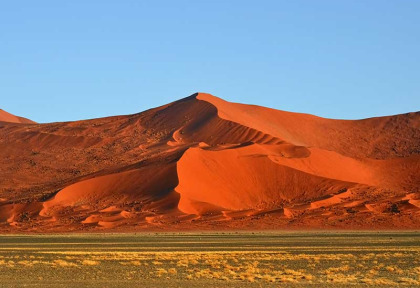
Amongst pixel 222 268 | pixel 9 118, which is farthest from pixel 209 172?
pixel 9 118

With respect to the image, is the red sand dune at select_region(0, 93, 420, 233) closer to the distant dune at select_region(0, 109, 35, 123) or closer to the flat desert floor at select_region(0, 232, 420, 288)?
the flat desert floor at select_region(0, 232, 420, 288)

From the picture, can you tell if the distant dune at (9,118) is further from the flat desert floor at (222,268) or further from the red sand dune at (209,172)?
the flat desert floor at (222,268)

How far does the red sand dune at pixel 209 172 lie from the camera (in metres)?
85.2

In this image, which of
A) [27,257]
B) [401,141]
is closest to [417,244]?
[27,257]

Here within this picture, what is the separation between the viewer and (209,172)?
317 feet

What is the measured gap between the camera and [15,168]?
113375mm

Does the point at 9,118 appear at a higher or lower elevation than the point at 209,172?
higher

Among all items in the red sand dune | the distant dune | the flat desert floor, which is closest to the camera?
the flat desert floor

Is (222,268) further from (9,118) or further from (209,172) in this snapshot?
(9,118)

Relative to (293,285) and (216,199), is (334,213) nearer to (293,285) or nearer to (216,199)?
(216,199)

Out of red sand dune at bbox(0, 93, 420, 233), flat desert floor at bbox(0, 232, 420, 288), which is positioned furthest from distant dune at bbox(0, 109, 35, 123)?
flat desert floor at bbox(0, 232, 420, 288)

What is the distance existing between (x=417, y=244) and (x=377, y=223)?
29.3 m

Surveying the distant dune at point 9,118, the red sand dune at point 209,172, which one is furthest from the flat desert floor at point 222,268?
the distant dune at point 9,118

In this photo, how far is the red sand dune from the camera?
3356 inches
